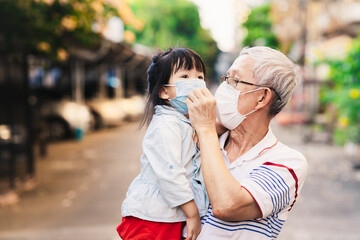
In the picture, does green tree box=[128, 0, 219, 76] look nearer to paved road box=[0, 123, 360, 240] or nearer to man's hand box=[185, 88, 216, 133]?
paved road box=[0, 123, 360, 240]

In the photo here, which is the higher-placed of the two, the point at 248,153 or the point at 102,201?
the point at 248,153

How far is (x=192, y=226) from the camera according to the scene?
182 cm

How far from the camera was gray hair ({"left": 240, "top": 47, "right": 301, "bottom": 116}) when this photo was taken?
1.94 meters

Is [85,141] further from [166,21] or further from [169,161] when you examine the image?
[166,21]

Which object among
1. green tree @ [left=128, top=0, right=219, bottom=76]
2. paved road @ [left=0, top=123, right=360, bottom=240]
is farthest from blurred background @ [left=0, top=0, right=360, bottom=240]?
green tree @ [left=128, top=0, right=219, bottom=76]

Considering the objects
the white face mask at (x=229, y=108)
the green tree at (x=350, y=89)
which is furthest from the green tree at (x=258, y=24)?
the white face mask at (x=229, y=108)

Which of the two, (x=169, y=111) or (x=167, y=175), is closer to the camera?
(x=167, y=175)

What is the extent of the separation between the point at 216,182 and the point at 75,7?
644cm

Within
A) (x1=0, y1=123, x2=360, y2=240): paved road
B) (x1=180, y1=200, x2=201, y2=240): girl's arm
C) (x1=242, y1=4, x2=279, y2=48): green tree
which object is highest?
(x1=242, y1=4, x2=279, y2=48): green tree

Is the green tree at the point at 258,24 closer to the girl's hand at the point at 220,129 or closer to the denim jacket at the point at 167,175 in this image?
the girl's hand at the point at 220,129

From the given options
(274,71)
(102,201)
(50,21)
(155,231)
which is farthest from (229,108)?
(50,21)

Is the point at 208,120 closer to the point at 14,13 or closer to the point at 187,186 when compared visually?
the point at 187,186

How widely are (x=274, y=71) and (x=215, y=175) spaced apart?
0.56 m

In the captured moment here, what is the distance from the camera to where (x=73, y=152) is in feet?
40.2
